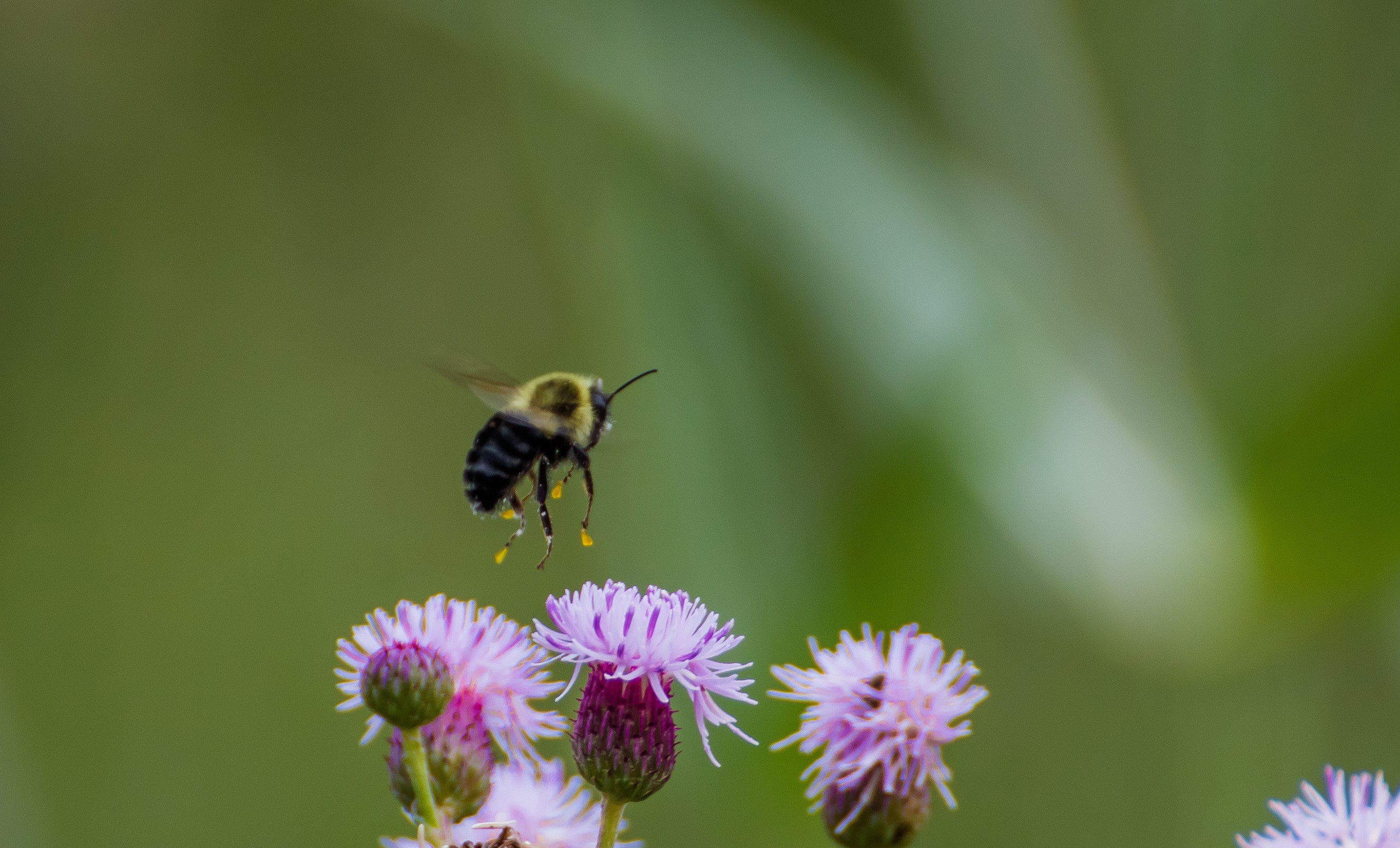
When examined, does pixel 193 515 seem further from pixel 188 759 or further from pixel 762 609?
pixel 762 609

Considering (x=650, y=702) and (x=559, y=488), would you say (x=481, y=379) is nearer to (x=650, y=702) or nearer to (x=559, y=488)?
(x=559, y=488)

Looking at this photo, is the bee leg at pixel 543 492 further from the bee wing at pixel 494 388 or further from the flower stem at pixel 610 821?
the flower stem at pixel 610 821

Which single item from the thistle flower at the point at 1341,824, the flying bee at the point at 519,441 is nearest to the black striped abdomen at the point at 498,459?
the flying bee at the point at 519,441

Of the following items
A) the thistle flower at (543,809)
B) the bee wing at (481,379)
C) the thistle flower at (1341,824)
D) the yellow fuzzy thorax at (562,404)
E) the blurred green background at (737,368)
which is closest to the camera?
the thistle flower at (1341,824)

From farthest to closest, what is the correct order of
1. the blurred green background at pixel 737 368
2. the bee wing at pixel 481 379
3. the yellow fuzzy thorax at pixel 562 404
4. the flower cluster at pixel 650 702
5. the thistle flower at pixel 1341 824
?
the blurred green background at pixel 737 368 → the yellow fuzzy thorax at pixel 562 404 → the bee wing at pixel 481 379 → the flower cluster at pixel 650 702 → the thistle flower at pixel 1341 824

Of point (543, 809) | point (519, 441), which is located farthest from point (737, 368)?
point (543, 809)

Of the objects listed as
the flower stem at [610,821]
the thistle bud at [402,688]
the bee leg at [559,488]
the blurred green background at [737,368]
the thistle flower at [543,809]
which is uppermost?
the blurred green background at [737,368]

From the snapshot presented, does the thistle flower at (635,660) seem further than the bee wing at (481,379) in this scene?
No
